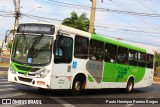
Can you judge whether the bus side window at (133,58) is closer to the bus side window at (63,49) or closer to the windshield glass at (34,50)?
the bus side window at (63,49)

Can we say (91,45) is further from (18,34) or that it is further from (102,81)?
(18,34)

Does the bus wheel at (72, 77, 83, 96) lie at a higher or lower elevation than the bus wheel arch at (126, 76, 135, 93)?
higher

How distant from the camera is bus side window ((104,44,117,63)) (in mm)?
18625

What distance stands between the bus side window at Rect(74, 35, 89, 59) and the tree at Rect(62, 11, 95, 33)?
40892 millimetres

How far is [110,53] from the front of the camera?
62.4ft

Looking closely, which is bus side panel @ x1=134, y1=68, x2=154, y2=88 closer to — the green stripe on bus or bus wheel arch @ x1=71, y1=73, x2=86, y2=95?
the green stripe on bus

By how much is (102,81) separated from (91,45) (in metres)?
2.28

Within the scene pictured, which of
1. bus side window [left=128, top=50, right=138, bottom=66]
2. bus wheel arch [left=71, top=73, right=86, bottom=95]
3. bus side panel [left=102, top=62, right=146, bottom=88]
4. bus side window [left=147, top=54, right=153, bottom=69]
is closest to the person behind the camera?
bus wheel arch [left=71, top=73, right=86, bottom=95]

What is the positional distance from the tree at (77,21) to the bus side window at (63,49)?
42129 millimetres

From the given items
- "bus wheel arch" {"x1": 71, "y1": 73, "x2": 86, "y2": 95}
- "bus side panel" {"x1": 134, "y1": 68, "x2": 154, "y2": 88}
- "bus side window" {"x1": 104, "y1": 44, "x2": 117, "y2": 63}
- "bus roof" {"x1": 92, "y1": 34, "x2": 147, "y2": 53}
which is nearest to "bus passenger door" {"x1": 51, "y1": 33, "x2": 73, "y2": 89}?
"bus wheel arch" {"x1": 71, "y1": 73, "x2": 86, "y2": 95}

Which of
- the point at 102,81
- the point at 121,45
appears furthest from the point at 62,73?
the point at 121,45

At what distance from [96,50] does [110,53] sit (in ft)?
5.14

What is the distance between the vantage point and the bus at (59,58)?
1473cm

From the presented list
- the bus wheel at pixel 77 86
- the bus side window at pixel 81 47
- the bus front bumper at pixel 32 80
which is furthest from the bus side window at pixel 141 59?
the bus front bumper at pixel 32 80
